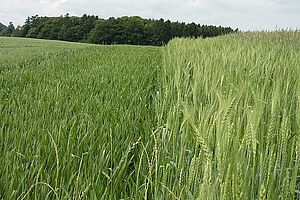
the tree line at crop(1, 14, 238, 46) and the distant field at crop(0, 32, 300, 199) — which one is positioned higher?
the tree line at crop(1, 14, 238, 46)

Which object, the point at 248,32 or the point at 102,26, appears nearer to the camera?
the point at 248,32

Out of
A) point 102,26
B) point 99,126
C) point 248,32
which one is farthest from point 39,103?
point 102,26

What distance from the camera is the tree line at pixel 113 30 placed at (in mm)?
39469

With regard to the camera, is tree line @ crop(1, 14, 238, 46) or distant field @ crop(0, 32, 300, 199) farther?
tree line @ crop(1, 14, 238, 46)

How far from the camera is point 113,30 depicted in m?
39.7

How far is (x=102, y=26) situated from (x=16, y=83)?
37070 millimetres

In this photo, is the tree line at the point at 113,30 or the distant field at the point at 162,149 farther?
the tree line at the point at 113,30

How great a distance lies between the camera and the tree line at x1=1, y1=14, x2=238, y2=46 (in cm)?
3947

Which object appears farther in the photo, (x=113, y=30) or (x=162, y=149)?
(x=113, y=30)

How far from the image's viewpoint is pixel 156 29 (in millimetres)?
40875

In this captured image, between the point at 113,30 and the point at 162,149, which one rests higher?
the point at 113,30

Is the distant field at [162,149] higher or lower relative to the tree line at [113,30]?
lower

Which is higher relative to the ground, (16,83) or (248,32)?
(248,32)

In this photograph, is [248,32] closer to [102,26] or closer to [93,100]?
[93,100]
